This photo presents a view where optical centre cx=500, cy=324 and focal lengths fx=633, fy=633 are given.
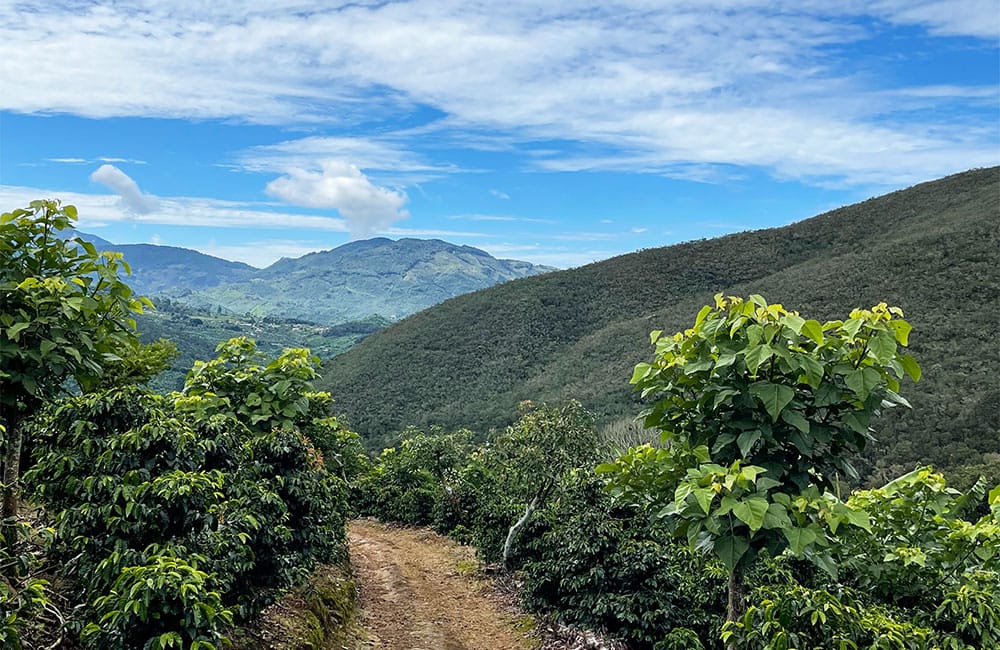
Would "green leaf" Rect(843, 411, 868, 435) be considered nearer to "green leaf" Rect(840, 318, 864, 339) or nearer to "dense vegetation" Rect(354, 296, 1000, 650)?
"dense vegetation" Rect(354, 296, 1000, 650)

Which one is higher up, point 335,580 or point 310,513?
point 310,513

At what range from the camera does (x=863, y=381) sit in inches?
117

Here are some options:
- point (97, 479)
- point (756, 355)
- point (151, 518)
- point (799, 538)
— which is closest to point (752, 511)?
point (799, 538)

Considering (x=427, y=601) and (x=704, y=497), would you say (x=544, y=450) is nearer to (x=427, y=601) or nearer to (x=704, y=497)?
(x=427, y=601)

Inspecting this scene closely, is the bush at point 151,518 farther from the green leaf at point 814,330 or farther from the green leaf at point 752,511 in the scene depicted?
the green leaf at point 814,330

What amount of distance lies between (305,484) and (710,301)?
62219 mm

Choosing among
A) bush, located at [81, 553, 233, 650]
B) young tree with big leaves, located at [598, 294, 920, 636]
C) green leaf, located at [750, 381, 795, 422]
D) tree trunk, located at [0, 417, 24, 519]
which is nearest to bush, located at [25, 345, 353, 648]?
bush, located at [81, 553, 233, 650]

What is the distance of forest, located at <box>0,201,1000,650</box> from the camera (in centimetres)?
306

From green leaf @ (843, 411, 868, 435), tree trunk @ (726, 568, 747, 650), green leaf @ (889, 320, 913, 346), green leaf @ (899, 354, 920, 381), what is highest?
green leaf @ (889, 320, 913, 346)

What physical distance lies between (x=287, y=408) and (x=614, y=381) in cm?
4389

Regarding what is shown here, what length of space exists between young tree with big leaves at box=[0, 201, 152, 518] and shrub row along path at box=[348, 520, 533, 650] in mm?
5107

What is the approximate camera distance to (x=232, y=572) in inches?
199

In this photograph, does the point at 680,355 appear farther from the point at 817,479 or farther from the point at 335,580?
the point at 335,580

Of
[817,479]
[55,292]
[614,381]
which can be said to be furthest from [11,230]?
[614,381]
